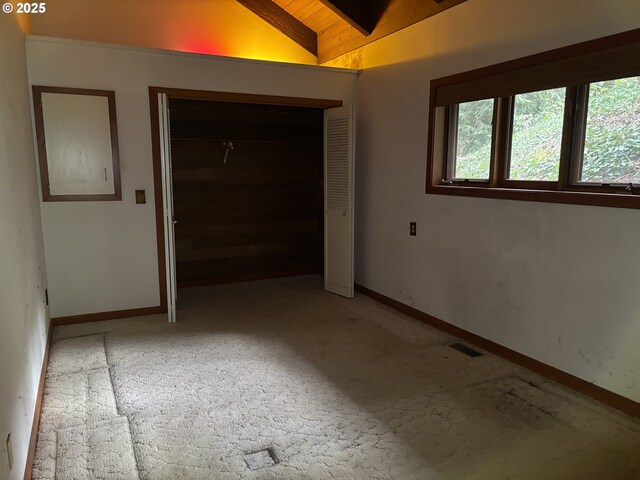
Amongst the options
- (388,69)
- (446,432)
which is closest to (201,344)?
(446,432)

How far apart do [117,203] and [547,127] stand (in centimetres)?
338

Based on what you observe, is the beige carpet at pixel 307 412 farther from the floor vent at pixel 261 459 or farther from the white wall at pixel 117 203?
the white wall at pixel 117 203

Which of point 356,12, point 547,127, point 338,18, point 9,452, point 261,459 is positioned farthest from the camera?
point 338,18

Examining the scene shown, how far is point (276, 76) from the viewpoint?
13.8 ft

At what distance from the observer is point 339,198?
4527 mm

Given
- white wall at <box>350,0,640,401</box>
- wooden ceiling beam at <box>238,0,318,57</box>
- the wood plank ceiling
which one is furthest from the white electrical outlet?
wooden ceiling beam at <box>238,0,318,57</box>

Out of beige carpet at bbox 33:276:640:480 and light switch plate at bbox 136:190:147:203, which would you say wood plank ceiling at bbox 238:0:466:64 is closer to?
light switch plate at bbox 136:190:147:203

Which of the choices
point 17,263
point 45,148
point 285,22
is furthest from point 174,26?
point 17,263

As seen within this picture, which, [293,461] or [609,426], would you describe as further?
[609,426]

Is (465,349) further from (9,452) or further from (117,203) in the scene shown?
(117,203)

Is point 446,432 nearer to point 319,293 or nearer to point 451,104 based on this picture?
point 451,104

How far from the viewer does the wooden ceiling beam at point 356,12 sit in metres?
4.09

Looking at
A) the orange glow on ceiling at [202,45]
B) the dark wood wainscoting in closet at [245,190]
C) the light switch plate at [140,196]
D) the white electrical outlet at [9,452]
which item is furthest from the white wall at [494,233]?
the white electrical outlet at [9,452]

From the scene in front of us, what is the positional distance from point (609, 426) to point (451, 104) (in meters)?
2.37
